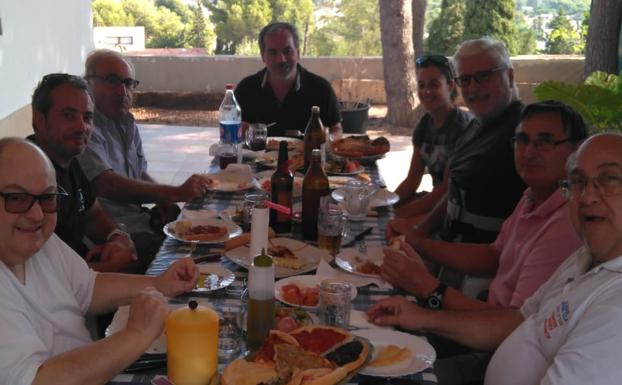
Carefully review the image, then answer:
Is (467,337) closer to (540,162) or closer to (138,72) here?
(540,162)

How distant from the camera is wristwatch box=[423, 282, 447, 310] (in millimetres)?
2039

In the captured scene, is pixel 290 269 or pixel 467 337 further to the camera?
pixel 290 269

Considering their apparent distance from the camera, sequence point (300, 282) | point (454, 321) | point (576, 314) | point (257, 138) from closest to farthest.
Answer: point (576, 314) → point (454, 321) → point (300, 282) → point (257, 138)

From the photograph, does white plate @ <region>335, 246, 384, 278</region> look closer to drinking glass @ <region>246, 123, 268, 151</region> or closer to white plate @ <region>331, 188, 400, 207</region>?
white plate @ <region>331, 188, 400, 207</region>

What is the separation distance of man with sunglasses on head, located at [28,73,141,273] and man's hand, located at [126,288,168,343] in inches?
40.8

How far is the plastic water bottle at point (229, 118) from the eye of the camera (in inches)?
147

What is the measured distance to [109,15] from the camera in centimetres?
1541

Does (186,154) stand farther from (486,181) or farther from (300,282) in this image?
(300,282)

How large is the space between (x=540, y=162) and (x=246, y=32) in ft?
37.5

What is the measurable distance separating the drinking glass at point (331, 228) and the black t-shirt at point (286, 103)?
2.19 metres

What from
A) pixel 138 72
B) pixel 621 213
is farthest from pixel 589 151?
pixel 138 72

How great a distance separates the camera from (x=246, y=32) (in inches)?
511

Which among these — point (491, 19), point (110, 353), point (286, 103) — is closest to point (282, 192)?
point (110, 353)

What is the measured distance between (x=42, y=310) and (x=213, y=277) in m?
0.52
